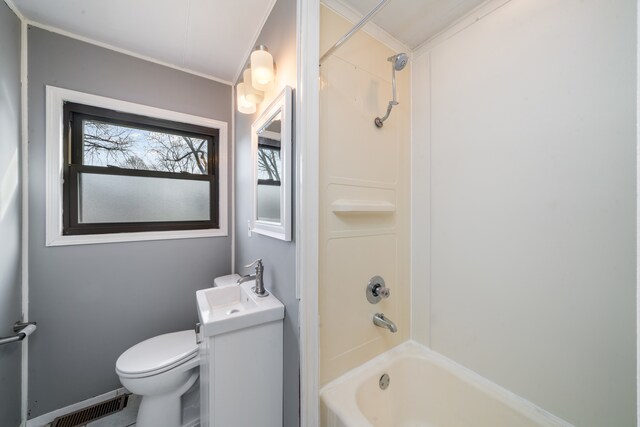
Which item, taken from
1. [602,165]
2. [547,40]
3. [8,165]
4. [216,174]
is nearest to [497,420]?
[602,165]

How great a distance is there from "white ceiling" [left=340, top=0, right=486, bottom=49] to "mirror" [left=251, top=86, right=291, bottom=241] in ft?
2.14

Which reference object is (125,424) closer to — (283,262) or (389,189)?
(283,262)

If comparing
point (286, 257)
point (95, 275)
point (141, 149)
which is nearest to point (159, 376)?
point (95, 275)

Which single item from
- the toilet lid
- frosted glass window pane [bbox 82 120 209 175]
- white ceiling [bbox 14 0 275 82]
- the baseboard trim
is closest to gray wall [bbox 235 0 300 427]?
white ceiling [bbox 14 0 275 82]

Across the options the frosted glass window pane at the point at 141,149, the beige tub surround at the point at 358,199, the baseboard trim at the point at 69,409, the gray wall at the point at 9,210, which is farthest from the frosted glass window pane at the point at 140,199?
the beige tub surround at the point at 358,199

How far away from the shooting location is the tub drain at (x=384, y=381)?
3.93 ft

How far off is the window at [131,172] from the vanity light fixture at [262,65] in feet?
2.95

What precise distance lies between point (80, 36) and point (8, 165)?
0.95m

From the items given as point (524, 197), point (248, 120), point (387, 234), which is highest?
point (248, 120)

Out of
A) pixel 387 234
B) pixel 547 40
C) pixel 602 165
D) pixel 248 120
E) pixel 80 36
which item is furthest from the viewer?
pixel 248 120

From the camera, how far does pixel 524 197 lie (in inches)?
39.3

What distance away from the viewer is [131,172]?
164 cm

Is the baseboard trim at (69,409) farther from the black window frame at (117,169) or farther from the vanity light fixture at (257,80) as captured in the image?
the vanity light fixture at (257,80)

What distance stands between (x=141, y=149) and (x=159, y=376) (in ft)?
5.10
